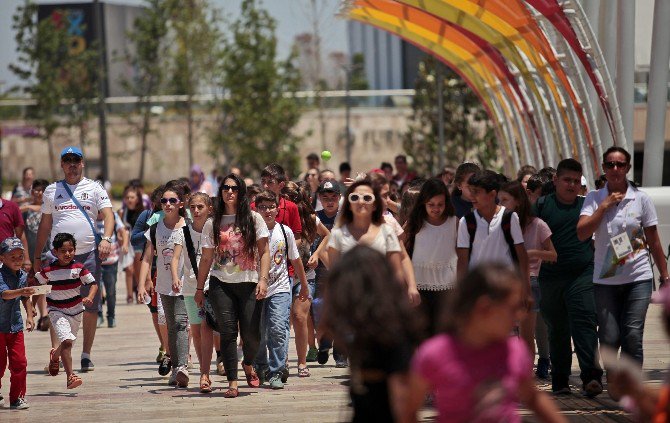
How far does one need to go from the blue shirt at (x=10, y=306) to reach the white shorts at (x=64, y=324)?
67 centimetres

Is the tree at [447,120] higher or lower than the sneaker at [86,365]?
higher

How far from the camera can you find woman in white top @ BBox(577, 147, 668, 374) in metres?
9.21

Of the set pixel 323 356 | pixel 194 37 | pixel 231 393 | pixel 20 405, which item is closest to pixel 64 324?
pixel 20 405

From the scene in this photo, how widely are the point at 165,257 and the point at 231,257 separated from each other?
1.23 meters

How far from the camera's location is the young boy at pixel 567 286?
1002 cm

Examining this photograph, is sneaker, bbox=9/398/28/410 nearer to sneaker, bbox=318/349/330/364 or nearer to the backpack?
sneaker, bbox=318/349/330/364

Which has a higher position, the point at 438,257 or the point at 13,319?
the point at 438,257

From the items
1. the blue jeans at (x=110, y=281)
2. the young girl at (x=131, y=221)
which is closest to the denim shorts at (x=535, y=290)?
the blue jeans at (x=110, y=281)

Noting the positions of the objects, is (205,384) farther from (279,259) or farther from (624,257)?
(624,257)

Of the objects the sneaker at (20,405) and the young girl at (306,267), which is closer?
the sneaker at (20,405)

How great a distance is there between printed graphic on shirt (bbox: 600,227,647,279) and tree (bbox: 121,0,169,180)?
41629 mm

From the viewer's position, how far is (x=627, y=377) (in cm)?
464

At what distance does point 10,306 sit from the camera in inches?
415

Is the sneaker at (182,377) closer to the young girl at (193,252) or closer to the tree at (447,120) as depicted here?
the young girl at (193,252)
